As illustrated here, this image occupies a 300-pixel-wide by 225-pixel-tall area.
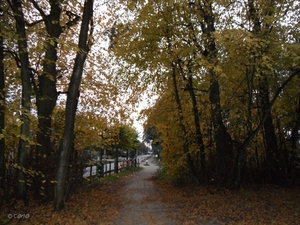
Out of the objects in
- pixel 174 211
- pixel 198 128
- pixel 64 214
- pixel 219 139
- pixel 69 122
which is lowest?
pixel 174 211

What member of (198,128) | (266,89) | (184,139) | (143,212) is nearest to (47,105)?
(143,212)

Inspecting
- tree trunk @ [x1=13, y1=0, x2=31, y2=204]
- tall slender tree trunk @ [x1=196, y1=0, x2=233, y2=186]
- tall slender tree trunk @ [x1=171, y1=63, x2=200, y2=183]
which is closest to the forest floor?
tree trunk @ [x1=13, y1=0, x2=31, y2=204]

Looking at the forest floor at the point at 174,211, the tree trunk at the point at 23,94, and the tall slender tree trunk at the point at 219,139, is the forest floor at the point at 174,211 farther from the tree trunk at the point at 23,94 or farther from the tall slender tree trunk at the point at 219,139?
the tall slender tree trunk at the point at 219,139

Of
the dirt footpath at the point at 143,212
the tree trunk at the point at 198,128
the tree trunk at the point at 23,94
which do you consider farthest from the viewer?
the tree trunk at the point at 198,128

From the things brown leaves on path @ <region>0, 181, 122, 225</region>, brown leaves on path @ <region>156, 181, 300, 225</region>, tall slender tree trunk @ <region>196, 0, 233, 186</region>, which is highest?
tall slender tree trunk @ <region>196, 0, 233, 186</region>

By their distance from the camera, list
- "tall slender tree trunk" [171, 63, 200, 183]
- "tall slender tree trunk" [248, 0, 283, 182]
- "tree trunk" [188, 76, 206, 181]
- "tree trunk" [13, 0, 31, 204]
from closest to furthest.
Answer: "tree trunk" [13, 0, 31, 204] < "tall slender tree trunk" [248, 0, 283, 182] < "tree trunk" [188, 76, 206, 181] < "tall slender tree trunk" [171, 63, 200, 183]

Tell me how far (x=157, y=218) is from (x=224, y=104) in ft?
19.0

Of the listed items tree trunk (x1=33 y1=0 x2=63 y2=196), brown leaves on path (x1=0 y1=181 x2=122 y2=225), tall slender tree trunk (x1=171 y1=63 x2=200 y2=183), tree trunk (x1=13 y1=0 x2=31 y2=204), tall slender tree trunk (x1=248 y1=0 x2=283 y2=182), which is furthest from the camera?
tall slender tree trunk (x1=171 y1=63 x2=200 y2=183)

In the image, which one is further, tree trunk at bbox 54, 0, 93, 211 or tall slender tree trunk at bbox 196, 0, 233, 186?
tall slender tree trunk at bbox 196, 0, 233, 186

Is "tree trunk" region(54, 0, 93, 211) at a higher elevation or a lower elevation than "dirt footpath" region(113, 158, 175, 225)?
higher

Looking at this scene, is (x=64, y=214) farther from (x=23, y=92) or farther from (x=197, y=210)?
(x=197, y=210)

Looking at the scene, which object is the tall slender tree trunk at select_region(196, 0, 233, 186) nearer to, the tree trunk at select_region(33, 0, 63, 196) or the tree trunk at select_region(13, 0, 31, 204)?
the tree trunk at select_region(33, 0, 63, 196)

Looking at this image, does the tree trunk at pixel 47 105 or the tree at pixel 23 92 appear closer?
the tree at pixel 23 92

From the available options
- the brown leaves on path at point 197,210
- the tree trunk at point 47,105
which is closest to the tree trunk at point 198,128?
the brown leaves on path at point 197,210
